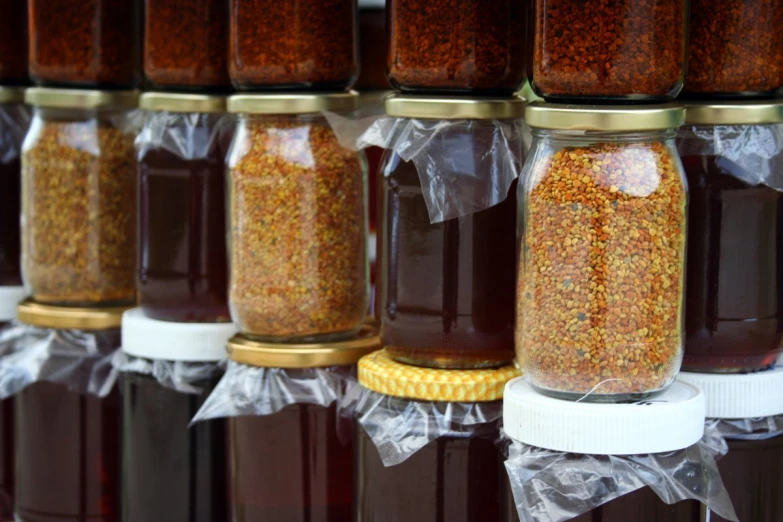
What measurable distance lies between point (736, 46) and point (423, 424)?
0.54 metres

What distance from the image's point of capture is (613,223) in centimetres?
111

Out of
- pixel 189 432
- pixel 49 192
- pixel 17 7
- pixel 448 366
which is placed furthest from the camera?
pixel 17 7

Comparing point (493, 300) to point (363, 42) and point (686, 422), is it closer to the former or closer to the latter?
point (686, 422)

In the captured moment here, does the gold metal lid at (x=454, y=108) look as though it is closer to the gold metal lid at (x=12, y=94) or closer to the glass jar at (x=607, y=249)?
the glass jar at (x=607, y=249)

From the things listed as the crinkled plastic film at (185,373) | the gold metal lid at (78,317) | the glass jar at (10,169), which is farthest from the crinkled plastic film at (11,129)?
the crinkled plastic film at (185,373)

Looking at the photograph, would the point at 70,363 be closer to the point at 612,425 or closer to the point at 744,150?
the point at 612,425

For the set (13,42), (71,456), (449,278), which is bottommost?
(71,456)

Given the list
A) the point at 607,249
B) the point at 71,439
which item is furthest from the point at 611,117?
the point at 71,439

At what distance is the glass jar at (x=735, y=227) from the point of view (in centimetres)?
122

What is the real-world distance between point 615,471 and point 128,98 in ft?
3.24

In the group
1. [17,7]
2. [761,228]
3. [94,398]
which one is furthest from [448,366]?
[17,7]

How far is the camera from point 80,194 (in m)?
1.71

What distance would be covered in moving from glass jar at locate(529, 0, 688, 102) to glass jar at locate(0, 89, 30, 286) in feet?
3.70

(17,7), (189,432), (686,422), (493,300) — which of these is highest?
(17,7)
